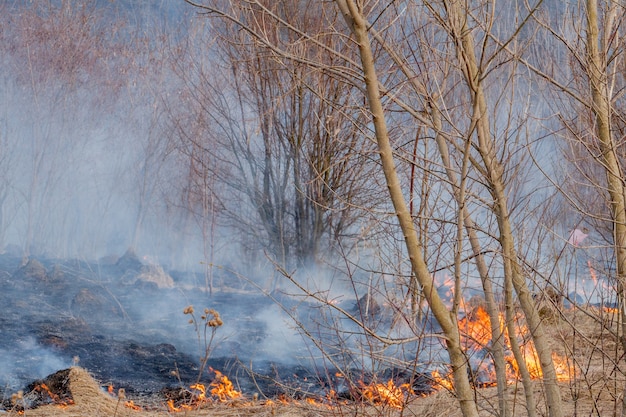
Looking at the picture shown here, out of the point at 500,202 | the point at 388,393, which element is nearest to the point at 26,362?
the point at 388,393

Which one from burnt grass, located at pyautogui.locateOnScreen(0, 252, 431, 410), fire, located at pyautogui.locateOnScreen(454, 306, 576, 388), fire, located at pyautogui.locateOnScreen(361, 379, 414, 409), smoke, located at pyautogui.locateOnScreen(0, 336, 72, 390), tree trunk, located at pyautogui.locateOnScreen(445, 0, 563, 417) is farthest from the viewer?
burnt grass, located at pyautogui.locateOnScreen(0, 252, 431, 410)

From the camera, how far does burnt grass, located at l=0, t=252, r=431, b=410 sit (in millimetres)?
6355

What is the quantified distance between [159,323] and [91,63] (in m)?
6.56

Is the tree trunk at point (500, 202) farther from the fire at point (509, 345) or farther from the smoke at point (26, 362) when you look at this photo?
the smoke at point (26, 362)

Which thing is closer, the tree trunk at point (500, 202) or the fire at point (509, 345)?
the tree trunk at point (500, 202)

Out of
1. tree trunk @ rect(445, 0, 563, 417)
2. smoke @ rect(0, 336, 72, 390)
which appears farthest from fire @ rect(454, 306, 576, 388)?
smoke @ rect(0, 336, 72, 390)

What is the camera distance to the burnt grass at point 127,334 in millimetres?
6355

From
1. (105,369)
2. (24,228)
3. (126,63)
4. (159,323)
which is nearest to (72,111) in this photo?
(126,63)

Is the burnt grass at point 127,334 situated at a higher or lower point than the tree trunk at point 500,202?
lower

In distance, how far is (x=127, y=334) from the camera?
26.5 feet

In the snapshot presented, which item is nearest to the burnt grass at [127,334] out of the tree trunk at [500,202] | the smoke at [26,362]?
the smoke at [26,362]

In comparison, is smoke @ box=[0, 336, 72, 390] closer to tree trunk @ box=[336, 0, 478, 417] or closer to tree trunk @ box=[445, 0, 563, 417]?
tree trunk @ box=[445, 0, 563, 417]

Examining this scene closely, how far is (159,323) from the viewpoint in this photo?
8797 millimetres

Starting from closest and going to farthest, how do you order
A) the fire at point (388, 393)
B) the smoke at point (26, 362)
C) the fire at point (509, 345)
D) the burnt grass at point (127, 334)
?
the fire at point (388, 393), the fire at point (509, 345), the smoke at point (26, 362), the burnt grass at point (127, 334)
